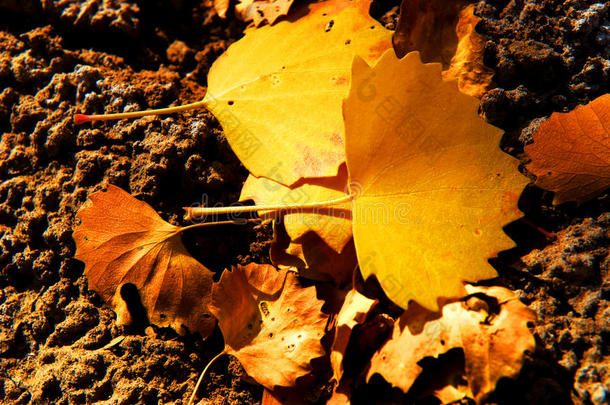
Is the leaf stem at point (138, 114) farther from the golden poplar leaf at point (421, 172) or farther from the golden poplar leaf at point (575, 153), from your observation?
the golden poplar leaf at point (575, 153)

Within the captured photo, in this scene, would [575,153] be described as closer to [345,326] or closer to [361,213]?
[361,213]

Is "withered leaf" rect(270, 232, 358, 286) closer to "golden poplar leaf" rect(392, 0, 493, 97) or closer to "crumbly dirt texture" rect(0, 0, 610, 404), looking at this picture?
"crumbly dirt texture" rect(0, 0, 610, 404)

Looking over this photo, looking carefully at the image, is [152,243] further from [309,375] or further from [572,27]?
[572,27]

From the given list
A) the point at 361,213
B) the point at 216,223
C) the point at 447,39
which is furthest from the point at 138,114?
the point at 447,39

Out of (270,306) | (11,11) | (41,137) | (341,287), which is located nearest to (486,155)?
(341,287)

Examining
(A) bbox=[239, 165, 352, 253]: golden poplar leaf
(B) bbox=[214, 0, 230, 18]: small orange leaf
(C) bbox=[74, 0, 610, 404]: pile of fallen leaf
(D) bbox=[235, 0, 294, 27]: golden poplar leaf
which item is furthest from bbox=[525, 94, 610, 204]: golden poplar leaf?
(B) bbox=[214, 0, 230, 18]: small orange leaf

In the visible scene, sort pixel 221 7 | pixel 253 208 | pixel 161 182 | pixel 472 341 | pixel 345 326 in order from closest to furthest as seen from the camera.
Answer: pixel 472 341 < pixel 345 326 < pixel 253 208 < pixel 161 182 < pixel 221 7

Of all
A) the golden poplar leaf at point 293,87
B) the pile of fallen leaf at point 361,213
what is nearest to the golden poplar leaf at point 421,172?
the pile of fallen leaf at point 361,213
